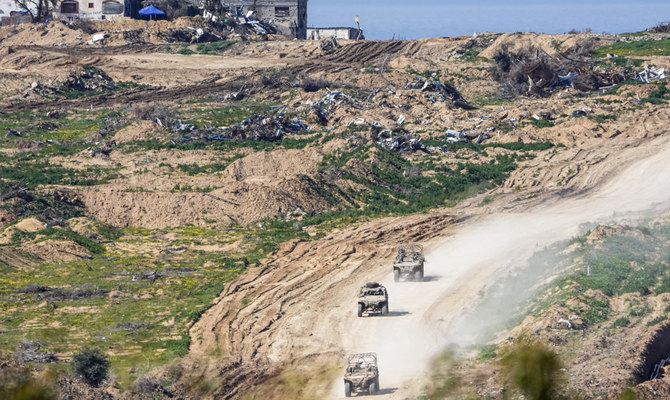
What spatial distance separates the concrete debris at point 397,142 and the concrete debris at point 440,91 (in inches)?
413

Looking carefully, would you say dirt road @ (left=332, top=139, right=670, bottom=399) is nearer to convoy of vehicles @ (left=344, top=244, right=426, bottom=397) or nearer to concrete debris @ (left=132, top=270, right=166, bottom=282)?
convoy of vehicles @ (left=344, top=244, right=426, bottom=397)

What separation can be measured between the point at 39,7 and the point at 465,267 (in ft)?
254

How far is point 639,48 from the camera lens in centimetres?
8694

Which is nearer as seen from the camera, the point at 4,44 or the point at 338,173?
the point at 338,173

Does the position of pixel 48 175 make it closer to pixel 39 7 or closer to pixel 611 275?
pixel 611 275

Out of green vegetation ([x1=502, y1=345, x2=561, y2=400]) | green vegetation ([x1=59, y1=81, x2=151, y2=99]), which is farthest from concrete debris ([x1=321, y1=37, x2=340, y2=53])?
green vegetation ([x1=502, y1=345, x2=561, y2=400])

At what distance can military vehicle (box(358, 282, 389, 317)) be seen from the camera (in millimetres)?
37719

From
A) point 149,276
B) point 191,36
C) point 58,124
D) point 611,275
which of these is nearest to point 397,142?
point 149,276

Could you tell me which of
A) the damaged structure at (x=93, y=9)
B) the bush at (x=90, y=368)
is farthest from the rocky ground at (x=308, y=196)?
the damaged structure at (x=93, y=9)

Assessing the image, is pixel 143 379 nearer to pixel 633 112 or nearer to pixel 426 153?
pixel 426 153

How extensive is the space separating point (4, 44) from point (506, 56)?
5052 centimetres

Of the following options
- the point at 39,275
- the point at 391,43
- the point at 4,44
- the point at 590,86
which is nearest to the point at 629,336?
the point at 39,275

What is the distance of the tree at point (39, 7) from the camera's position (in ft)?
354

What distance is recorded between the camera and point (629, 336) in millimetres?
33344
